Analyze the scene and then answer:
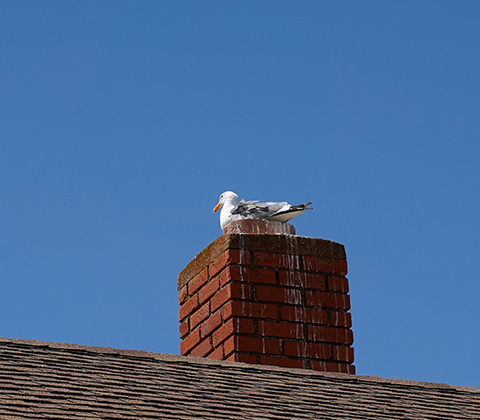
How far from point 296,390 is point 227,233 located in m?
2.13

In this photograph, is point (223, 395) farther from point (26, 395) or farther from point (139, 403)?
point (26, 395)

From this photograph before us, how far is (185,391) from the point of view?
624 centimetres

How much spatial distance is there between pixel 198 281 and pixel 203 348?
1.84 feet

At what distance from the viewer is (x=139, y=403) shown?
5.79m

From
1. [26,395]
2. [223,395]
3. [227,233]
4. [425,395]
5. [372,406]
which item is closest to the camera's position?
[26,395]

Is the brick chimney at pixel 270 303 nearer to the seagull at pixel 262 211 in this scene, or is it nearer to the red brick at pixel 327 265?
the red brick at pixel 327 265

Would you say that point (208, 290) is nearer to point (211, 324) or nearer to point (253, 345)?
point (211, 324)

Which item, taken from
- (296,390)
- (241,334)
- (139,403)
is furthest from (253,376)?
(139,403)

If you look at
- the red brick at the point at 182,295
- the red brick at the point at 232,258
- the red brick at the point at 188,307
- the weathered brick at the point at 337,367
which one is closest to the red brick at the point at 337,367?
the weathered brick at the point at 337,367

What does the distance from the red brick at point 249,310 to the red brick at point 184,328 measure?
2.20ft

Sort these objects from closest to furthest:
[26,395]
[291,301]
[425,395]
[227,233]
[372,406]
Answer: [26,395] → [372,406] → [425,395] → [291,301] → [227,233]

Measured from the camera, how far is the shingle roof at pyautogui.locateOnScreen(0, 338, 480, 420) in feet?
18.3

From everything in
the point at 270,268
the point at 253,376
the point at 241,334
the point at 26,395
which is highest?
the point at 270,268

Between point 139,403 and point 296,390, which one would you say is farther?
point 296,390
